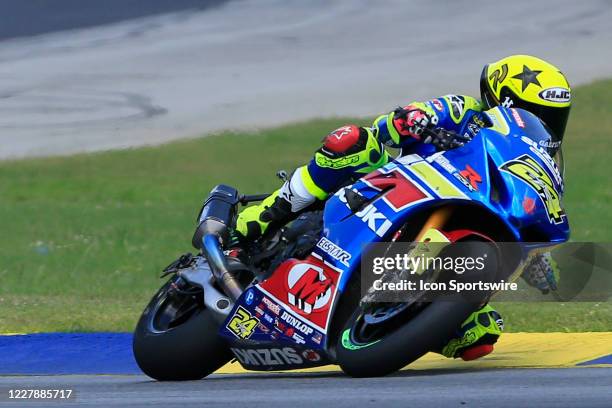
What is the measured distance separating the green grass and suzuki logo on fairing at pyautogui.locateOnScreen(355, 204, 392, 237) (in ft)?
8.88

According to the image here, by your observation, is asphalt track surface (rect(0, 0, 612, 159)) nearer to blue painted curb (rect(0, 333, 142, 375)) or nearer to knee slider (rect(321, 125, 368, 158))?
blue painted curb (rect(0, 333, 142, 375))

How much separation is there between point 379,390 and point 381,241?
76cm

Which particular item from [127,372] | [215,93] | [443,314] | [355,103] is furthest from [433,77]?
[443,314]

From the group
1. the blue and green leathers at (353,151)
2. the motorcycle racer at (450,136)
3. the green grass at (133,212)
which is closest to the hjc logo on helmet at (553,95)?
the motorcycle racer at (450,136)

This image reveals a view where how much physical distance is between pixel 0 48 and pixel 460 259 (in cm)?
1527

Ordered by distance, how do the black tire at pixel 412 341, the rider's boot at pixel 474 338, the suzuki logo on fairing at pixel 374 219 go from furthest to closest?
the rider's boot at pixel 474 338, the suzuki logo on fairing at pixel 374 219, the black tire at pixel 412 341

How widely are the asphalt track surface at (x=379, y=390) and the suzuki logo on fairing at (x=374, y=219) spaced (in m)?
0.61

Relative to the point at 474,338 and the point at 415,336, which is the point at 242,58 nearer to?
the point at 474,338

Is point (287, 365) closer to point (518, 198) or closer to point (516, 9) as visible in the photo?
point (518, 198)

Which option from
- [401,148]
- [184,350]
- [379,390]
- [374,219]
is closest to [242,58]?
[401,148]

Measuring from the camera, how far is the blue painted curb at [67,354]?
693 centimetres

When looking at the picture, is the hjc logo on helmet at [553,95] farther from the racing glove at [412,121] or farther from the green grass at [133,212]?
the green grass at [133,212]

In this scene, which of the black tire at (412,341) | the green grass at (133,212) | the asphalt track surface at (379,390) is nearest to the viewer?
the asphalt track surface at (379,390)

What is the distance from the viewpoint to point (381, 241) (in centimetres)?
Result: 553
